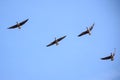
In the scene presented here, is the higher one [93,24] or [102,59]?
[93,24]

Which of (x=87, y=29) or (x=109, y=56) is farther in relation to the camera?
(x=109, y=56)

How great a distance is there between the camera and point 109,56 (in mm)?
34875

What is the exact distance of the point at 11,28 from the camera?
31156mm

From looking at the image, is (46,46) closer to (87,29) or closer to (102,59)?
(87,29)

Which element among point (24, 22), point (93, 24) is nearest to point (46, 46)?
point (24, 22)

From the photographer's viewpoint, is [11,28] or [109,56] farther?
[109,56]

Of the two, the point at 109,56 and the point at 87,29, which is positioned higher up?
the point at 87,29

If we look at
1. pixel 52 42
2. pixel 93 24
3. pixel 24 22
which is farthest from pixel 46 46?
pixel 93 24

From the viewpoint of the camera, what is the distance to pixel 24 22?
31250 mm

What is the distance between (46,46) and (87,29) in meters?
5.07

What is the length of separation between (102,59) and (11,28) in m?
11.7

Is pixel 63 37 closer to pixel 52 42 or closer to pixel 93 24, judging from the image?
pixel 52 42

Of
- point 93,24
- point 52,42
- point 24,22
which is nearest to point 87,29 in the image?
point 93,24

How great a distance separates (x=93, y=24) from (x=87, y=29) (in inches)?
43.1
